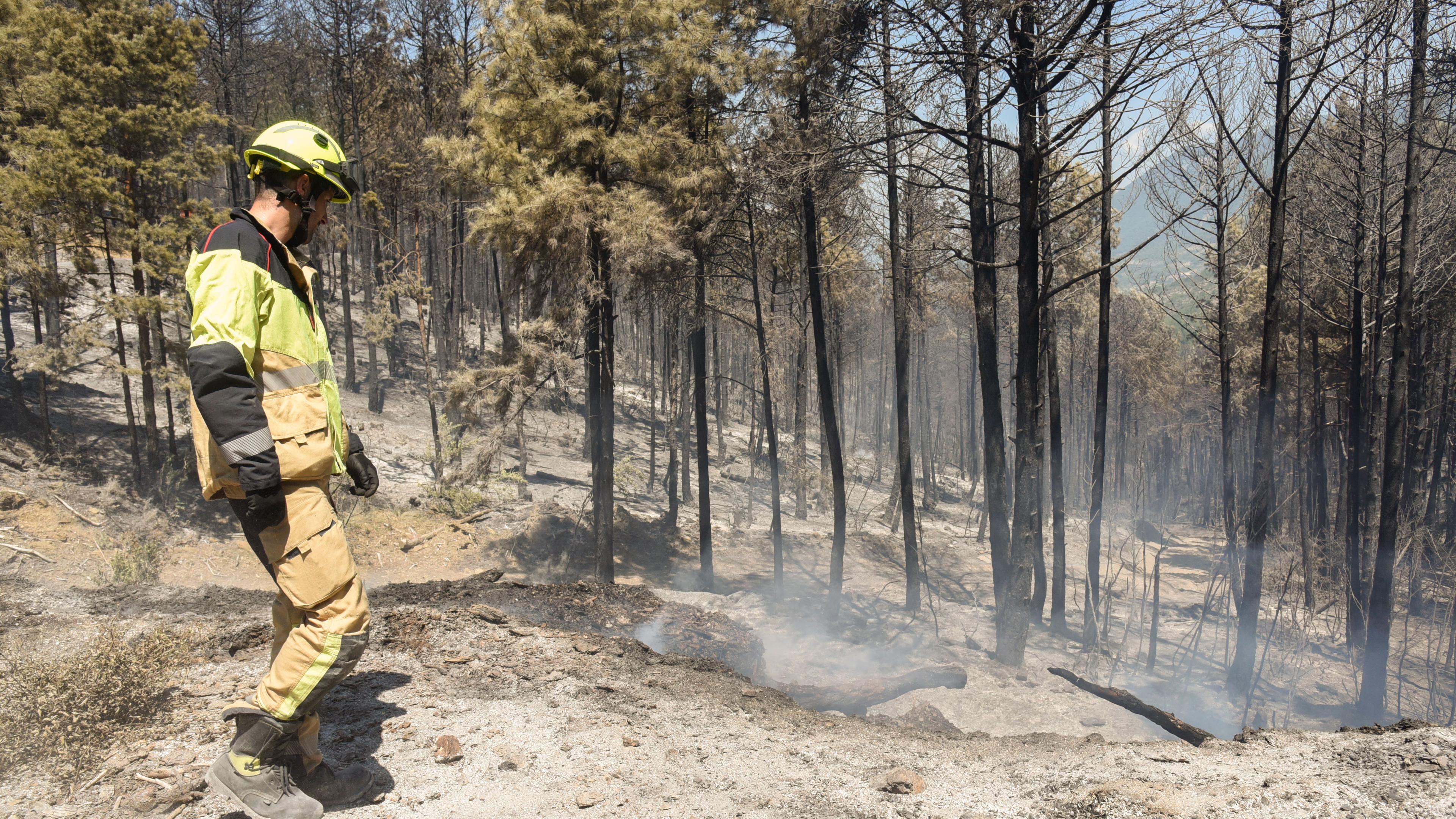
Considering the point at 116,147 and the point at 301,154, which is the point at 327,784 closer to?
the point at 301,154

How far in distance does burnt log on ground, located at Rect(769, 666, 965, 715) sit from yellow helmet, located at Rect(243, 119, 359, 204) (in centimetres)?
480

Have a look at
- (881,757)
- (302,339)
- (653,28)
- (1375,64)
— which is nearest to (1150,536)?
(1375,64)

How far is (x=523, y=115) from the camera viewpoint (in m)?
12.7

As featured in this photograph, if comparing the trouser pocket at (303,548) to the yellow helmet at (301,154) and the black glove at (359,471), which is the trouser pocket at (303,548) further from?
the yellow helmet at (301,154)

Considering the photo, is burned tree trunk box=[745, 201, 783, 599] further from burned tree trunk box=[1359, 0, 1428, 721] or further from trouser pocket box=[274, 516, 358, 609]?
trouser pocket box=[274, 516, 358, 609]

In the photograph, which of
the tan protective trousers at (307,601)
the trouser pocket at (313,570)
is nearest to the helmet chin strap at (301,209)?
the tan protective trousers at (307,601)

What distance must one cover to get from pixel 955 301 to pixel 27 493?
2711 centimetres

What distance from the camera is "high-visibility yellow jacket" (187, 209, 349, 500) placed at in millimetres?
2602

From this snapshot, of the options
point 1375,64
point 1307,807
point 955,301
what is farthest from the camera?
point 955,301

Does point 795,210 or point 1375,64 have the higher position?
point 1375,64

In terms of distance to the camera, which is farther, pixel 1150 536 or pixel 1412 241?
pixel 1150 536

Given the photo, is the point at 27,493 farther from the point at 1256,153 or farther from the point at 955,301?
the point at 955,301

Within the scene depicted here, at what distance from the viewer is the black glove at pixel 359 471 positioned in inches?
129

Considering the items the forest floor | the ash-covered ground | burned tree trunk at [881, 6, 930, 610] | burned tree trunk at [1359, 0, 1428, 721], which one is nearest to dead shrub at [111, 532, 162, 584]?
the forest floor
